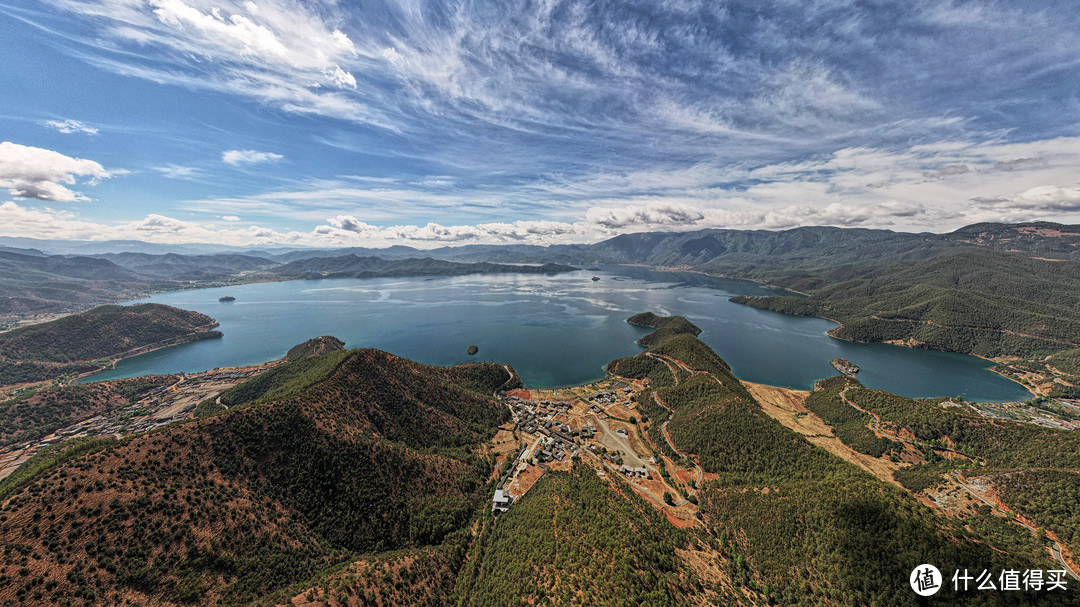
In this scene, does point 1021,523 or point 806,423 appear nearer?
point 1021,523

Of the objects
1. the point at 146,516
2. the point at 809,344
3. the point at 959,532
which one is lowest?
the point at 809,344

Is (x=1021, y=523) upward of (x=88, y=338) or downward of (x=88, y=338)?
downward

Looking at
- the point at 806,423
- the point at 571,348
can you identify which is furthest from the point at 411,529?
the point at 571,348

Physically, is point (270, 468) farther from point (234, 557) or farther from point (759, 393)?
point (759, 393)

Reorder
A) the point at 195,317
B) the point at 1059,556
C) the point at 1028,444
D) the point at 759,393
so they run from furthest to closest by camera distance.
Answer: the point at 195,317, the point at 759,393, the point at 1028,444, the point at 1059,556

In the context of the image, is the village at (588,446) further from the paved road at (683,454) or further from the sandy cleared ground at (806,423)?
the sandy cleared ground at (806,423)

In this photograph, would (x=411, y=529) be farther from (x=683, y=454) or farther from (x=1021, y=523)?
(x=1021, y=523)

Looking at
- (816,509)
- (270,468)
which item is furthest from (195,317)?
(816,509)

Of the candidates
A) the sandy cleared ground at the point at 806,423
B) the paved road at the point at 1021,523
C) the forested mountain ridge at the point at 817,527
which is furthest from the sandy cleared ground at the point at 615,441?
the paved road at the point at 1021,523
